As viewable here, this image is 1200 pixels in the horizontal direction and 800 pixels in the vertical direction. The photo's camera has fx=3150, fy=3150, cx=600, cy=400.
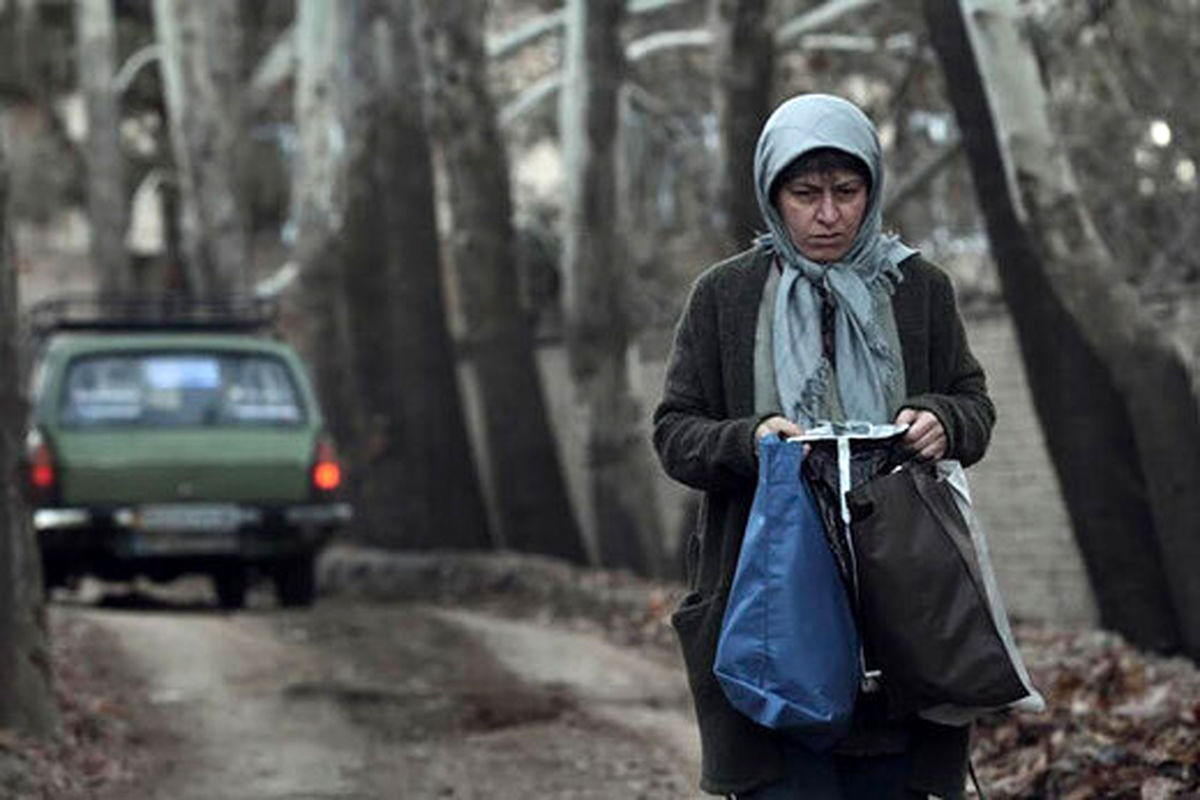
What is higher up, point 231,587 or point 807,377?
point 807,377

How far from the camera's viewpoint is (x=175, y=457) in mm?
20484

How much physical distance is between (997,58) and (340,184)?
1209 cm

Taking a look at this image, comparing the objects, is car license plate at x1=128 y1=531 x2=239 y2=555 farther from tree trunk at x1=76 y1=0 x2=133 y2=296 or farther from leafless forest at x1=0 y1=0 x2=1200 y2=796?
tree trunk at x1=76 y1=0 x2=133 y2=296

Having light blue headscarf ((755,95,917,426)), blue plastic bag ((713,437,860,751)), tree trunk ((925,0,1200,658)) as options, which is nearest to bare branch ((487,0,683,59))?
tree trunk ((925,0,1200,658))

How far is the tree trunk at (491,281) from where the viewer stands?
22.6m

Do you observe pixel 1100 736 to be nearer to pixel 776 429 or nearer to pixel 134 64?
pixel 776 429

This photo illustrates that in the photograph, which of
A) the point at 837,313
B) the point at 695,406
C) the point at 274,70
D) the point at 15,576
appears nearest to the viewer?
the point at 837,313

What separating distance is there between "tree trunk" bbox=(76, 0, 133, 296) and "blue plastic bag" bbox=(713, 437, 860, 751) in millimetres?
33363

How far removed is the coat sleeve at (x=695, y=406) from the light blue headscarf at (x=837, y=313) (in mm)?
142

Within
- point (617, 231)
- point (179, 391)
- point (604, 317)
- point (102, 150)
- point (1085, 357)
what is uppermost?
point (102, 150)

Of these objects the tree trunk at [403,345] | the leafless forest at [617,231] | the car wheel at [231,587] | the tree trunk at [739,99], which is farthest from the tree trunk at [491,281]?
the tree trunk at [739,99]

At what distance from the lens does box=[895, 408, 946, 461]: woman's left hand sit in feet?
18.9

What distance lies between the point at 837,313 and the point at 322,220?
80.3 ft

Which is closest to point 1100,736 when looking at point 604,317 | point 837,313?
point 837,313
